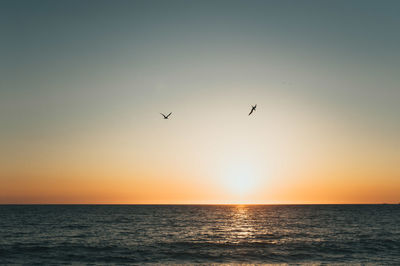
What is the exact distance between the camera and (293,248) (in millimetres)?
44062

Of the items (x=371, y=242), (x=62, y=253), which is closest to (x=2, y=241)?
(x=62, y=253)

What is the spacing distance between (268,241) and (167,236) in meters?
15.9

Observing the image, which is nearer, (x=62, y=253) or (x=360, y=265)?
(x=360, y=265)

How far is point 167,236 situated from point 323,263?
27.0 m

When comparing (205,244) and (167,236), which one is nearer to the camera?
(205,244)

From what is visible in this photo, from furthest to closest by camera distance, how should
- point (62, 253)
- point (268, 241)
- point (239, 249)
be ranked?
1. point (268, 241)
2. point (239, 249)
3. point (62, 253)

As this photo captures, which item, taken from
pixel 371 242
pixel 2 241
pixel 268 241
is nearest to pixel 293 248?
pixel 268 241

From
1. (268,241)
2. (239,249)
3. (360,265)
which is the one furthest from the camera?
(268,241)

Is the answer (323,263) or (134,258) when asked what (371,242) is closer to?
(323,263)

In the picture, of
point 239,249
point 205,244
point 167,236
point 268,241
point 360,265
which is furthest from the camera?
point 167,236

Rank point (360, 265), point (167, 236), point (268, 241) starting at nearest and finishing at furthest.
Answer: point (360, 265) → point (268, 241) → point (167, 236)

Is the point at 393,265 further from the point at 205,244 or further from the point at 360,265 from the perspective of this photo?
the point at 205,244

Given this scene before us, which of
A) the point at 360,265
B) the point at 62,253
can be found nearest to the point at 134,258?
the point at 62,253

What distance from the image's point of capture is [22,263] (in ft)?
116
